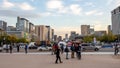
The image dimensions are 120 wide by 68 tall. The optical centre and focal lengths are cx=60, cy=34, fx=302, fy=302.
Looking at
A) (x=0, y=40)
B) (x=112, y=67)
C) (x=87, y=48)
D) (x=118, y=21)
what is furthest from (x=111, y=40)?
(x=112, y=67)

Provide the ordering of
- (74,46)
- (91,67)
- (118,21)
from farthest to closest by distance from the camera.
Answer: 1. (118,21)
2. (74,46)
3. (91,67)

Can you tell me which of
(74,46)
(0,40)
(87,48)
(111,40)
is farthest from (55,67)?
(111,40)

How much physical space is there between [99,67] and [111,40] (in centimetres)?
14153

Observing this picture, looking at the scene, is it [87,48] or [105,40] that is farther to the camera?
[105,40]

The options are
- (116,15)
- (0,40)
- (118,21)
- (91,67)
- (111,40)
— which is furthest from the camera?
(116,15)

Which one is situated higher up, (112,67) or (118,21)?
(118,21)

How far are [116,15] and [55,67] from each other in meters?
178

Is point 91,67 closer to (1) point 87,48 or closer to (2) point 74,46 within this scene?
(2) point 74,46

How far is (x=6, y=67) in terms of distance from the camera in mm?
19750

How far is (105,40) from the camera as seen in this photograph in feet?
539

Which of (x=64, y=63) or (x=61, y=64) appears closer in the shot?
(x=61, y=64)

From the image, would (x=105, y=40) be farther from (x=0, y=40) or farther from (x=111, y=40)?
(x=0, y=40)

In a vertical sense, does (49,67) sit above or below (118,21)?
below

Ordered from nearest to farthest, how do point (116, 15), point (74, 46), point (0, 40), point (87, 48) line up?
point (74, 46)
point (87, 48)
point (0, 40)
point (116, 15)
